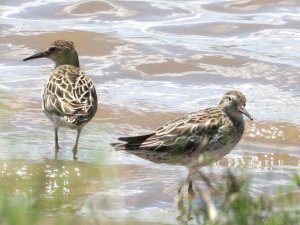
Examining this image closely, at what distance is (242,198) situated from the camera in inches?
177

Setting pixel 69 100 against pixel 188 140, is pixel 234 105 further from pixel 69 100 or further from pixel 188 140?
pixel 69 100

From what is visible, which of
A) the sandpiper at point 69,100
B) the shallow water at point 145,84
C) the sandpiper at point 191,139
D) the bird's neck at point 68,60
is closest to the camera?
the sandpiper at point 191,139

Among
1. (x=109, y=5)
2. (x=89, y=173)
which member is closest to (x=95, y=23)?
(x=109, y=5)

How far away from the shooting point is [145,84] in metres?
12.6

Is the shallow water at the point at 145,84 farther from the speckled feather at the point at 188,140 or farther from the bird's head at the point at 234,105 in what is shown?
the bird's head at the point at 234,105

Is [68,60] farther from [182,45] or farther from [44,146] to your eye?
[182,45]

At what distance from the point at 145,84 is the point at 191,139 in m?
4.12

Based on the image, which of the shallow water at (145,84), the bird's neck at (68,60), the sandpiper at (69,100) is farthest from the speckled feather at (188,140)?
the bird's neck at (68,60)

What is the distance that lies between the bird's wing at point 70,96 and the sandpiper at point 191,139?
1242 mm

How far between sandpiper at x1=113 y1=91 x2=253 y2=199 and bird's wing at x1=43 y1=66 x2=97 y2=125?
124cm

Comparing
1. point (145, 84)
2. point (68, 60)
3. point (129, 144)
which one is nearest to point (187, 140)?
point (129, 144)

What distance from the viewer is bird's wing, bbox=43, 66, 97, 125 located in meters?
9.75

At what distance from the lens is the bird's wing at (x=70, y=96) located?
975cm

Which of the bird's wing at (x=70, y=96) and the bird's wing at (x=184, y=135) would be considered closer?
the bird's wing at (x=184, y=135)
